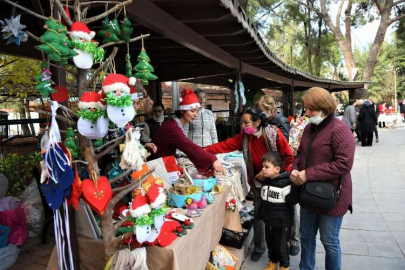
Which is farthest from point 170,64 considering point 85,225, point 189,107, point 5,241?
point 85,225

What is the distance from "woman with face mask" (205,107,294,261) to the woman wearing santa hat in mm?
549

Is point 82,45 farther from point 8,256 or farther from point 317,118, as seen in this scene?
point 8,256

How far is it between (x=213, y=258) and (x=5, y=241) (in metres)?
1.81

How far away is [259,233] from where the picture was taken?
3516 millimetres

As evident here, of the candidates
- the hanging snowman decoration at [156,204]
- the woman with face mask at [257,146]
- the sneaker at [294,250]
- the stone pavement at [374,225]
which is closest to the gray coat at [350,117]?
the stone pavement at [374,225]

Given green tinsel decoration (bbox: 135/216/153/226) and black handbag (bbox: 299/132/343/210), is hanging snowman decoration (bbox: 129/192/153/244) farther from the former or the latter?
black handbag (bbox: 299/132/343/210)

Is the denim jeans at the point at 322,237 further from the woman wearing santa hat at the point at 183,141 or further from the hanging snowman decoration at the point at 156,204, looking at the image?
the hanging snowman decoration at the point at 156,204

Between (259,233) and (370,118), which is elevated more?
(370,118)

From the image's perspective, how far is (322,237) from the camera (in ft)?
8.59

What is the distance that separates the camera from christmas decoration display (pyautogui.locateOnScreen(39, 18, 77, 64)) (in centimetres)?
134

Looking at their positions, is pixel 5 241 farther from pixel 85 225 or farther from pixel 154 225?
pixel 154 225

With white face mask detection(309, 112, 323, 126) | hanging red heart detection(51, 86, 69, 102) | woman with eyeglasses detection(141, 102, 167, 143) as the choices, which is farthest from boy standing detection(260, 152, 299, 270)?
woman with eyeglasses detection(141, 102, 167, 143)

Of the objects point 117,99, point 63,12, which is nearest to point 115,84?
point 117,99

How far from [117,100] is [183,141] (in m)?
1.44
